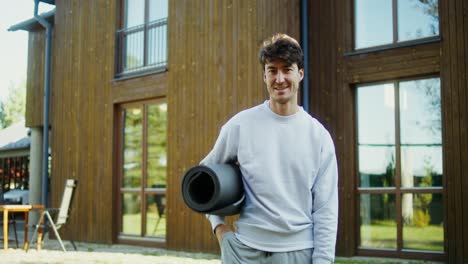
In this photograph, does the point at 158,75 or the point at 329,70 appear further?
the point at 158,75

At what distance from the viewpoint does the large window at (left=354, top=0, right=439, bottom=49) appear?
7.95m

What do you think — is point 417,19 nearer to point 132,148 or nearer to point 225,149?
point 132,148

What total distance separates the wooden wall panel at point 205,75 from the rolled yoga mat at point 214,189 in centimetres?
616

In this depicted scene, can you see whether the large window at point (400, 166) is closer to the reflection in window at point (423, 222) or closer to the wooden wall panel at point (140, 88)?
the reflection in window at point (423, 222)

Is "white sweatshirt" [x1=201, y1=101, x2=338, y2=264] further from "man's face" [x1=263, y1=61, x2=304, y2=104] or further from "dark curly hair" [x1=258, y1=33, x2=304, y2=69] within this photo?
"dark curly hair" [x1=258, y1=33, x2=304, y2=69]

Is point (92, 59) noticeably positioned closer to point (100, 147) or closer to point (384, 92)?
point (100, 147)

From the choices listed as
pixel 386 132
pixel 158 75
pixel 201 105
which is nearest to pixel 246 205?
pixel 386 132

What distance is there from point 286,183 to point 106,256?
6.42 meters

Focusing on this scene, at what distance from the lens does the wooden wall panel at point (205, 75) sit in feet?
28.3

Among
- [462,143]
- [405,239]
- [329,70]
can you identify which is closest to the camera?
[462,143]

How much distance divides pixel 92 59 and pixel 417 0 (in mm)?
5459

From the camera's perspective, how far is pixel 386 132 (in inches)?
323

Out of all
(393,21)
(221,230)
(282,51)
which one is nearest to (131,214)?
(393,21)

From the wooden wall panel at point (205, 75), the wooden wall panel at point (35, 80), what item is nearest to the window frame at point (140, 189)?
the wooden wall panel at point (205, 75)
